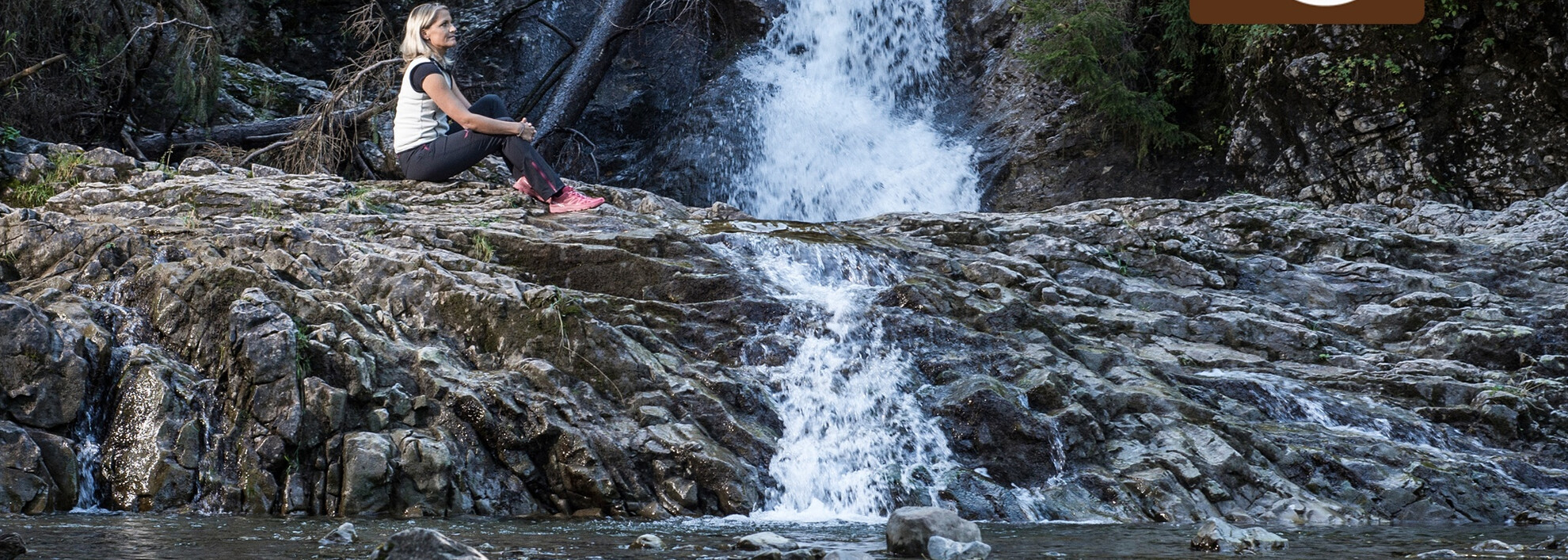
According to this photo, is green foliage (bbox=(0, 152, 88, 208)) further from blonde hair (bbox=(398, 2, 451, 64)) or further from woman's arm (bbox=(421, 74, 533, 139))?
woman's arm (bbox=(421, 74, 533, 139))

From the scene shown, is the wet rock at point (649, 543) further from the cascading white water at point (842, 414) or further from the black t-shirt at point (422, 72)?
the black t-shirt at point (422, 72)

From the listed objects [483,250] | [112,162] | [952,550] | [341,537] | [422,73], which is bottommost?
[952,550]

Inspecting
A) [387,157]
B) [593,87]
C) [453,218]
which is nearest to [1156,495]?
[453,218]

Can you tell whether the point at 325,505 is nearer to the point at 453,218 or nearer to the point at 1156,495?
the point at 453,218

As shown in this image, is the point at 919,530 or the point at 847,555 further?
the point at 919,530

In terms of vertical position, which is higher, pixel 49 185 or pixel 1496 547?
pixel 49 185

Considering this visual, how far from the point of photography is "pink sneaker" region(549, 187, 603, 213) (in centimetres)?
884

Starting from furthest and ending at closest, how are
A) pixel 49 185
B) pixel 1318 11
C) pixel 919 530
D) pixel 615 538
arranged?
pixel 1318 11, pixel 49 185, pixel 615 538, pixel 919 530

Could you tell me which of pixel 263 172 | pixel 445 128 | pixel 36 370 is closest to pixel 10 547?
pixel 36 370

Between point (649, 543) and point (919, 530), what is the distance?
1.02 meters

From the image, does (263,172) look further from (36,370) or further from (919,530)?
(919,530)

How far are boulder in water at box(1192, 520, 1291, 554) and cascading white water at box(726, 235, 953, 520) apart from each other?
2001 millimetres

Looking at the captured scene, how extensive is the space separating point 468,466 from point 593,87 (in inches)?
397

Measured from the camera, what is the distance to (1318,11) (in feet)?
38.1
